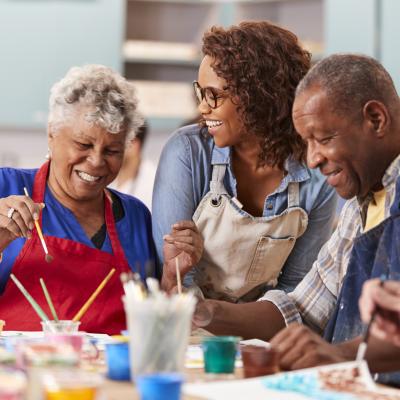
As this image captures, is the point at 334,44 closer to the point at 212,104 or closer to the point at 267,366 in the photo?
the point at 212,104

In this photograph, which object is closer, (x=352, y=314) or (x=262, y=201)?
(x=352, y=314)

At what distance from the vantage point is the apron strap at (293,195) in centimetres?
255

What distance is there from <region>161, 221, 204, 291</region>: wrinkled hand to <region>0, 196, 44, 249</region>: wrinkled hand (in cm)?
34

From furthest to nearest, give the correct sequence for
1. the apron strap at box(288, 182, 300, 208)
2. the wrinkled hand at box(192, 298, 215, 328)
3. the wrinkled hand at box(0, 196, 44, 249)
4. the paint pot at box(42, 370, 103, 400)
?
the apron strap at box(288, 182, 300, 208)
the wrinkled hand at box(0, 196, 44, 249)
the wrinkled hand at box(192, 298, 215, 328)
the paint pot at box(42, 370, 103, 400)

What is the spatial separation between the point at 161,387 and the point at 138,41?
151 inches

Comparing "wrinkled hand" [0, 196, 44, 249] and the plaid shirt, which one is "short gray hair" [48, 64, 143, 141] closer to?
"wrinkled hand" [0, 196, 44, 249]

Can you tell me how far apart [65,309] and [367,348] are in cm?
97

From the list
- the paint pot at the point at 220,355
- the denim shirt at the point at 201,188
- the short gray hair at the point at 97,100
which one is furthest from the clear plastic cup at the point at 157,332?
the short gray hair at the point at 97,100

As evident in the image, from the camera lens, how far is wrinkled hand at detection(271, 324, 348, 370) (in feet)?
5.57

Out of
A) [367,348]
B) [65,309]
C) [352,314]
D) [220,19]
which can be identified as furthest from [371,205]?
[220,19]

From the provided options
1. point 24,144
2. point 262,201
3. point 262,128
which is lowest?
point 24,144

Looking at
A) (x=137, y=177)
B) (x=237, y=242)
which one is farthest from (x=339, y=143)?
(x=137, y=177)

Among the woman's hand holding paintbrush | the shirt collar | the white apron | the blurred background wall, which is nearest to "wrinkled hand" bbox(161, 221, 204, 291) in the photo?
the white apron

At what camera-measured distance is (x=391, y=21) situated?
4496 mm
